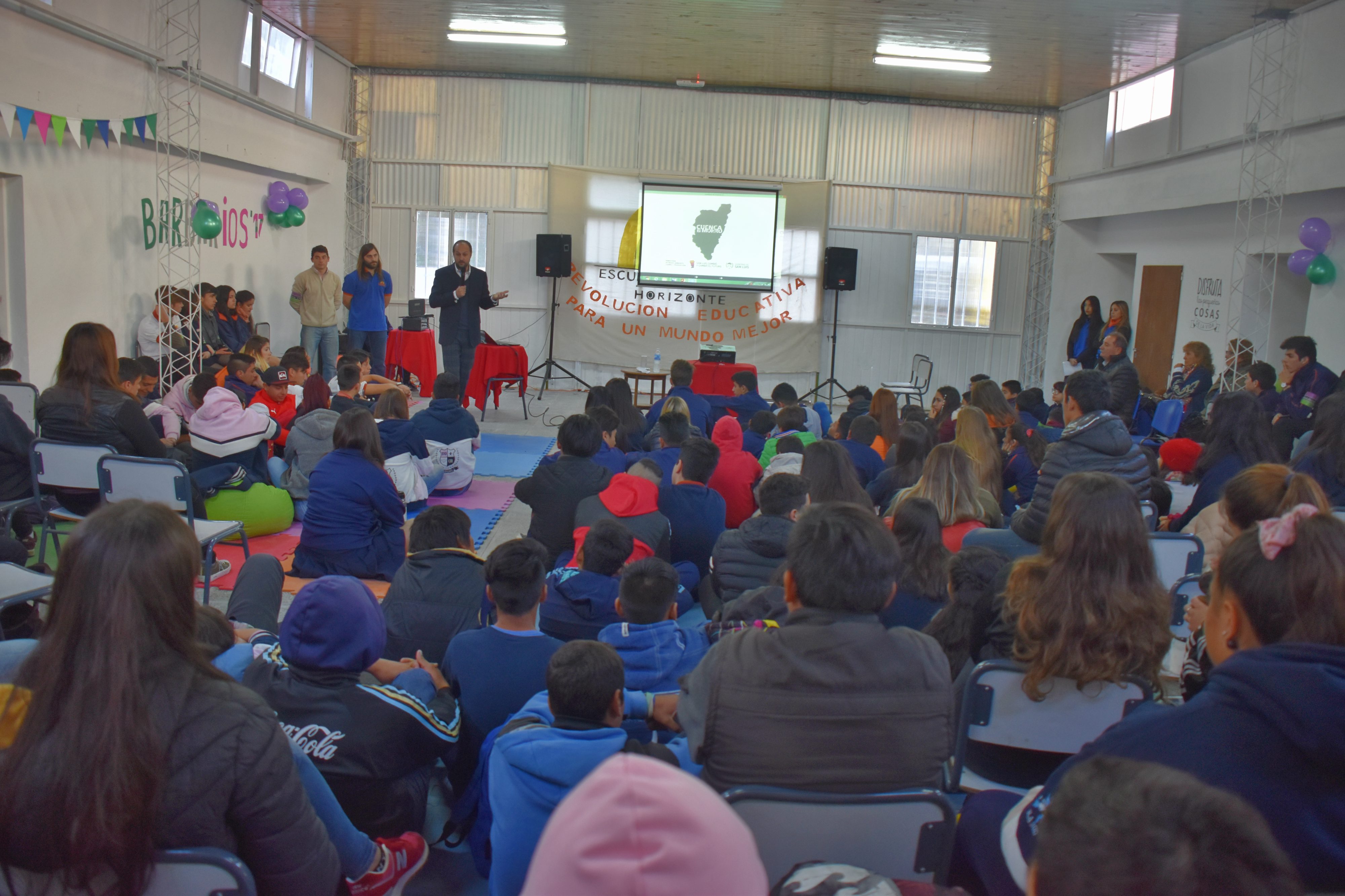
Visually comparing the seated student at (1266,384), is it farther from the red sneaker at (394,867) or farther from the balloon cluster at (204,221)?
the balloon cluster at (204,221)

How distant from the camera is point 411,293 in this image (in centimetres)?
1239

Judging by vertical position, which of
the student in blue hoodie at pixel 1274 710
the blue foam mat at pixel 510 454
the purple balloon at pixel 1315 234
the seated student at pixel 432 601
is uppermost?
the purple balloon at pixel 1315 234

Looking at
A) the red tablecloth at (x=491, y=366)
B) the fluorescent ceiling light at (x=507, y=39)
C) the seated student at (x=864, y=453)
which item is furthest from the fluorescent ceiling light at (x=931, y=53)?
the seated student at (x=864, y=453)

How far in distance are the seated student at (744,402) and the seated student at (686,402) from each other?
14 centimetres

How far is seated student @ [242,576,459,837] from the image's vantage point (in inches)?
78.4

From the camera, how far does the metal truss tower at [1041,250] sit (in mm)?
12328

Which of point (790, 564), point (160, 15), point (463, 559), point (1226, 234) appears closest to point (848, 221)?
point (1226, 234)

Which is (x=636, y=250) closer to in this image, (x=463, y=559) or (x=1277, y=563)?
(x=463, y=559)

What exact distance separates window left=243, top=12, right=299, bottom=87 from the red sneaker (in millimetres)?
9214

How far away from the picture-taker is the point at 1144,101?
405 inches

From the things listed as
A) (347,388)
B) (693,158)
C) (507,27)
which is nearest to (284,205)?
(507,27)

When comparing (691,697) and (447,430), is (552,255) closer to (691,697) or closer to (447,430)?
(447,430)

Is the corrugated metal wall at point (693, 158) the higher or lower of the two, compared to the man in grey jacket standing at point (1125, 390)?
higher

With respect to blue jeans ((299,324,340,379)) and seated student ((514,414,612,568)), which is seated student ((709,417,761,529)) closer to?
seated student ((514,414,612,568))
